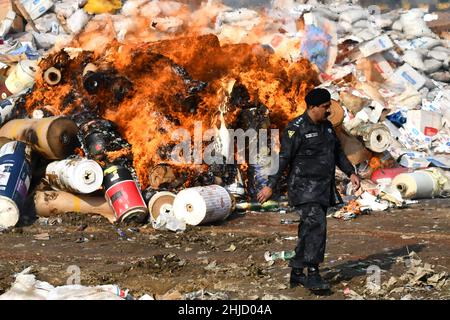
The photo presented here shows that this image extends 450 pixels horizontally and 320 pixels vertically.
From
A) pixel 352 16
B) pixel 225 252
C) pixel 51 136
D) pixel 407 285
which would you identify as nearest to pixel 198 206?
pixel 225 252

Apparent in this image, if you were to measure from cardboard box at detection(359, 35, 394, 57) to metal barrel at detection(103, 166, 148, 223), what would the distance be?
Answer: 642 centimetres

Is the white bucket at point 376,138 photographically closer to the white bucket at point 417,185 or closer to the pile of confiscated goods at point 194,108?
the pile of confiscated goods at point 194,108

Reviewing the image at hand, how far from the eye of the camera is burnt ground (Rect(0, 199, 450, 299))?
5852 mm

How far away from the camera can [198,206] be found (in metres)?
8.23

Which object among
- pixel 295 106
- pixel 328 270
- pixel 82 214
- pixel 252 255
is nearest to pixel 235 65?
pixel 295 106

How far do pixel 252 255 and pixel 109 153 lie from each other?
10.4 feet

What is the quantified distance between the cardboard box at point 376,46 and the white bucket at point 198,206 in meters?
6.03

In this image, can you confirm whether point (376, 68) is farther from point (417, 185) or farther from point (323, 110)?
point (323, 110)

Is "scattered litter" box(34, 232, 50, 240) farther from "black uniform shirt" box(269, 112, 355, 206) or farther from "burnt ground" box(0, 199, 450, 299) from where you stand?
"black uniform shirt" box(269, 112, 355, 206)

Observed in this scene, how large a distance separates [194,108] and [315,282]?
4864mm

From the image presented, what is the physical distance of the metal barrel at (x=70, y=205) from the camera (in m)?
8.77

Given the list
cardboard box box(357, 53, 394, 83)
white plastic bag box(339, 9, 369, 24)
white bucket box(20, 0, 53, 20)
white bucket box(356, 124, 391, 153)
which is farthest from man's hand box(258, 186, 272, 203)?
white bucket box(20, 0, 53, 20)

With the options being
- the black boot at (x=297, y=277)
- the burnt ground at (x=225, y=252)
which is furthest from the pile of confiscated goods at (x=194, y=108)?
the black boot at (x=297, y=277)

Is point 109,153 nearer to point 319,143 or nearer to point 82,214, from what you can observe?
point 82,214
